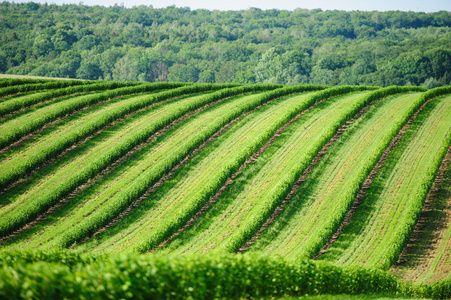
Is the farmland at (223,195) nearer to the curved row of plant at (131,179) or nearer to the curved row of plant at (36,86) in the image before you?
the curved row of plant at (131,179)

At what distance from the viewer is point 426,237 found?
88.5 ft

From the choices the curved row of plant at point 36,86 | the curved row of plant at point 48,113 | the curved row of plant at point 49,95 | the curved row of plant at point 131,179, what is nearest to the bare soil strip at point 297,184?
the curved row of plant at point 131,179

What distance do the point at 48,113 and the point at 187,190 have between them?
76.9 ft

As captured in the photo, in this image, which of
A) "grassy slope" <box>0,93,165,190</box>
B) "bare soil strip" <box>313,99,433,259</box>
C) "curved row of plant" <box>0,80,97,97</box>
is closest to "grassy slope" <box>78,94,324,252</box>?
"bare soil strip" <box>313,99,433,259</box>

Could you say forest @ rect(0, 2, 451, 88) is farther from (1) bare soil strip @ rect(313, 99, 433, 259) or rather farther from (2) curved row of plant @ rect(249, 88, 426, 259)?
(1) bare soil strip @ rect(313, 99, 433, 259)

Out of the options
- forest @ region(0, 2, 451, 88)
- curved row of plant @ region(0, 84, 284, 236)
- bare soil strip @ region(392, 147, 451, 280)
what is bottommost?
bare soil strip @ region(392, 147, 451, 280)

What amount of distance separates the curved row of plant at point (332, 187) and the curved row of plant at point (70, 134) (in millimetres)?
23525

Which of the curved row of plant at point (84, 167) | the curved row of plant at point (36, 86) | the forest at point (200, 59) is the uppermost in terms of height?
the forest at point (200, 59)

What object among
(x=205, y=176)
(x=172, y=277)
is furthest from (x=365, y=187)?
(x=172, y=277)

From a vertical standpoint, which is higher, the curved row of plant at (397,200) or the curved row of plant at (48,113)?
the curved row of plant at (48,113)

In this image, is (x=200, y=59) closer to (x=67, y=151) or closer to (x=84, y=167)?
(x=67, y=151)

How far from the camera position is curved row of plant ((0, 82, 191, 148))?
127 feet

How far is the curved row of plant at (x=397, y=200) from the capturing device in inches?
1010

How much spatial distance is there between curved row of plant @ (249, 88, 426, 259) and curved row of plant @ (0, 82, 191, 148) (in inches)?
1173
